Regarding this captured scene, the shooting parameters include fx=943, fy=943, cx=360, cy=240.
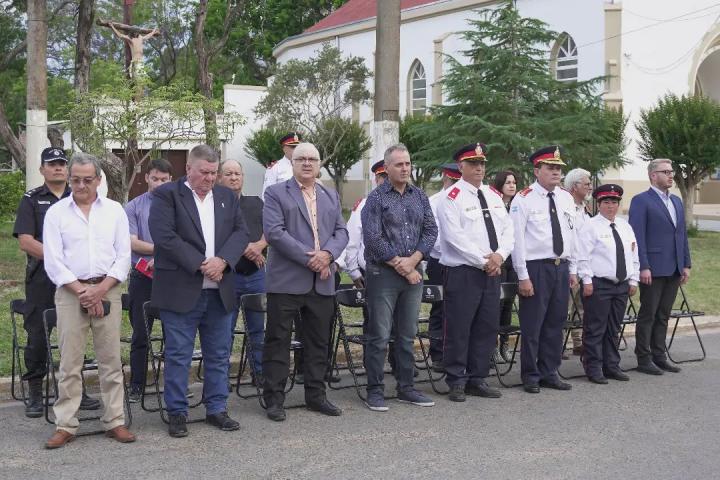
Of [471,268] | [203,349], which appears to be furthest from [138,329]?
[471,268]

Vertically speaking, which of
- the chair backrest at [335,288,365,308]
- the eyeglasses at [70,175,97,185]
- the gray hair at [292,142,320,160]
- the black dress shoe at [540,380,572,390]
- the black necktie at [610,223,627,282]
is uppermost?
the gray hair at [292,142,320,160]

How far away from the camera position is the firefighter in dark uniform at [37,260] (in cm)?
691

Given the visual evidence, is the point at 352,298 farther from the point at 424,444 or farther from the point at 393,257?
the point at 424,444

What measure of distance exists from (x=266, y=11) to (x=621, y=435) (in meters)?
51.9

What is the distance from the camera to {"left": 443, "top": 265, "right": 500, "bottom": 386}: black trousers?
7.87m

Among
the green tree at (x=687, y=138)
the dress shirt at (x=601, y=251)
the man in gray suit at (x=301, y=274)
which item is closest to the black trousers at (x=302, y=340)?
the man in gray suit at (x=301, y=274)

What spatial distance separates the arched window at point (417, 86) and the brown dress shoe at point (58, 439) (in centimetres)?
3842

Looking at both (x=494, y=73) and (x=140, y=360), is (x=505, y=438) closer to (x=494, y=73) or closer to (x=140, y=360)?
(x=140, y=360)

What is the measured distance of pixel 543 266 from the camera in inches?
326

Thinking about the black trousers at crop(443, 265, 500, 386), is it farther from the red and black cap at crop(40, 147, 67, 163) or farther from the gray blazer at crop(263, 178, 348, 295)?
the red and black cap at crop(40, 147, 67, 163)

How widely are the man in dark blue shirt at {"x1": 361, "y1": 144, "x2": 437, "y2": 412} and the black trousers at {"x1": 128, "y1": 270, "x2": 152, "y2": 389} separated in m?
1.82

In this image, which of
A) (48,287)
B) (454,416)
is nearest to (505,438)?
(454,416)

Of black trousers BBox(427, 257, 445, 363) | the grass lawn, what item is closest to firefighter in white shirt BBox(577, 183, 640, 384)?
black trousers BBox(427, 257, 445, 363)

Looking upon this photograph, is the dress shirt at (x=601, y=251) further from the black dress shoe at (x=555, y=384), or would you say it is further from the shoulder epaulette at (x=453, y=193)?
the shoulder epaulette at (x=453, y=193)
